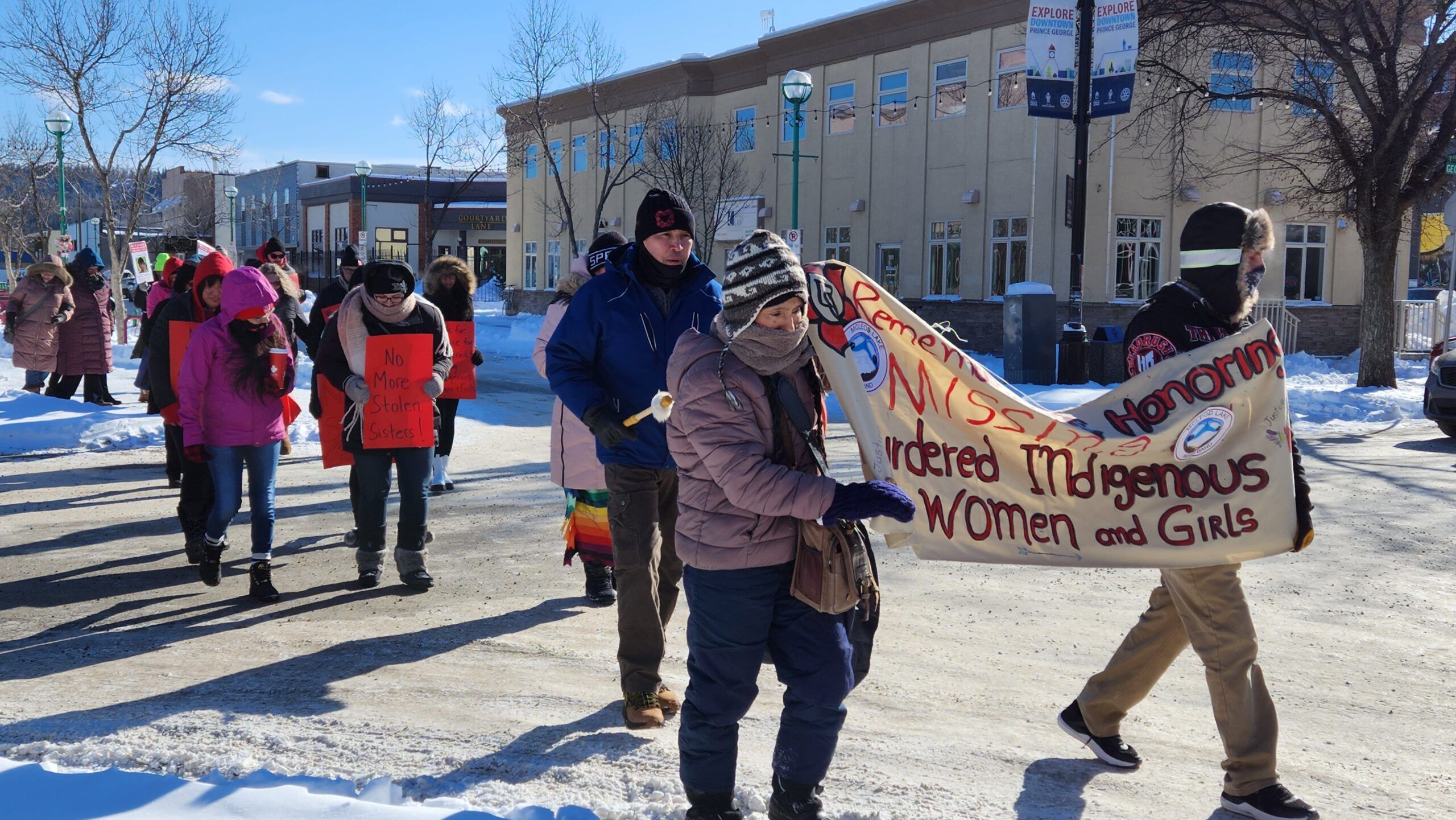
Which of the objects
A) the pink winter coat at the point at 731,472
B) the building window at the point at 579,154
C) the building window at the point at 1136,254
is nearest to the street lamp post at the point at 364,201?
the building window at the point at 579,154

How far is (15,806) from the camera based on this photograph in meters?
3.67

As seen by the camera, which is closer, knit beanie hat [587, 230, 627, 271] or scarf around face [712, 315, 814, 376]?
scarf around face [712, 315, 814, 376]

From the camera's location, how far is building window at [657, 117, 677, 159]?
120ft

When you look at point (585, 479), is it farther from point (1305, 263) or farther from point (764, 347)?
point (1305, 263)

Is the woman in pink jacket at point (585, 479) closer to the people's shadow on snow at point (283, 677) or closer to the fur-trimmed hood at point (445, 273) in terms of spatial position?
the people's shadow on snow at point (283, 677)

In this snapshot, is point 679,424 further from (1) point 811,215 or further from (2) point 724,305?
(1) point 811,215

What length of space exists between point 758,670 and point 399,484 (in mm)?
3726

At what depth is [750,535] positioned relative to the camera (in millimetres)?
3406

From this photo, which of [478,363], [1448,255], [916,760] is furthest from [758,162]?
[1448,255]

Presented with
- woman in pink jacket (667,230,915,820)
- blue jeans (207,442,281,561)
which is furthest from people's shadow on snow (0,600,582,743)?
woman in pink jacket (667,230,915,820)

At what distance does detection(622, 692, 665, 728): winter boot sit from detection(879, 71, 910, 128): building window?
28078 mm

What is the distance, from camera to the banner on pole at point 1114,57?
695 inches

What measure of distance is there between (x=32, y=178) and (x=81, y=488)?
31.6 meters

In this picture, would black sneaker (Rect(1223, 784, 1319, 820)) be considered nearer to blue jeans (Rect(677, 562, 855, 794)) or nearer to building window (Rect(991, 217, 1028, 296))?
blue jeans (Rect(677, 562, 855, 794))
